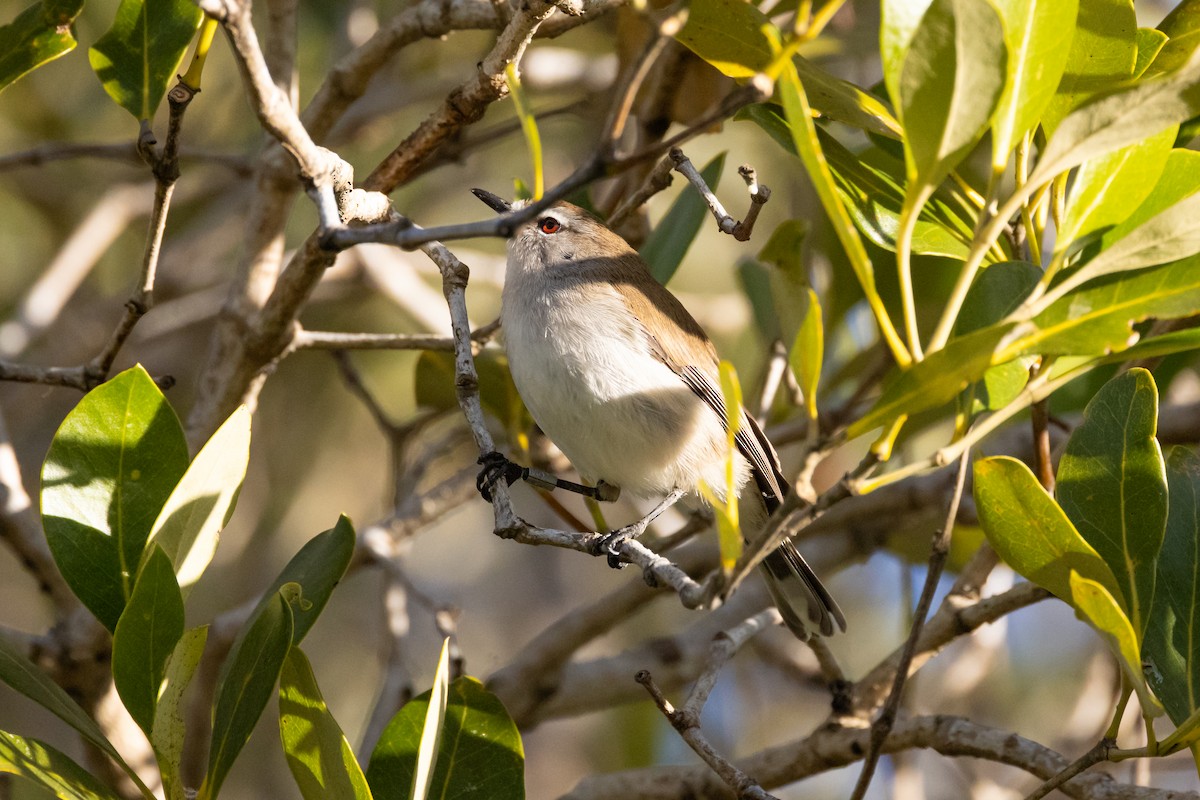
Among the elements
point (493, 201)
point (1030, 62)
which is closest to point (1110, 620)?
point (1030, 62)

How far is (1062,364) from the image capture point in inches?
68.9

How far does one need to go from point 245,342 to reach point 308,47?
3548 mm

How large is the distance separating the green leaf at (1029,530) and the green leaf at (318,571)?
1058 millimetres

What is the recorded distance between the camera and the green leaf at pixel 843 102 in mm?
1967

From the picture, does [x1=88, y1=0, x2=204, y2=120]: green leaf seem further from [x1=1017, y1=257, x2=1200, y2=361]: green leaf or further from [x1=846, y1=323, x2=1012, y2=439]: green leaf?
[x1=1017, y1=257, x2=1200, y2=361]: green leaf

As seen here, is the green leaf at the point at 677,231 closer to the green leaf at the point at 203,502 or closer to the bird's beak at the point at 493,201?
the bird's beak at the point at 493,201

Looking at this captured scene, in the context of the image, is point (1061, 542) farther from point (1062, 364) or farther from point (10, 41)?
point (10, 41)

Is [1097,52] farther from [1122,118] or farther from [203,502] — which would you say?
[203,502]

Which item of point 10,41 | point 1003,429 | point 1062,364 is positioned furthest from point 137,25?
point 1003,429

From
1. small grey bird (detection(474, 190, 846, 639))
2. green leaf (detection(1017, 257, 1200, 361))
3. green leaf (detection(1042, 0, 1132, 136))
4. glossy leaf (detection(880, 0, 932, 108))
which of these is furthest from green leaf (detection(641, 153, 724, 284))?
green leaf (detection(1017, 257, 1200, 361))

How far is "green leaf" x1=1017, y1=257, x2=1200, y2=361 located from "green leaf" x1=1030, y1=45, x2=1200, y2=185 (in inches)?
7.1

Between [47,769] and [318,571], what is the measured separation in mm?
506

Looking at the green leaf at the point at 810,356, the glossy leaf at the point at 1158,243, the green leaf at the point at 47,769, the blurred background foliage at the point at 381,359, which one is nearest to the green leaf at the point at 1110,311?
the glossy leaf at the point at 1158,243

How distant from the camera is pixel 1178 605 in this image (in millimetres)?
2008
